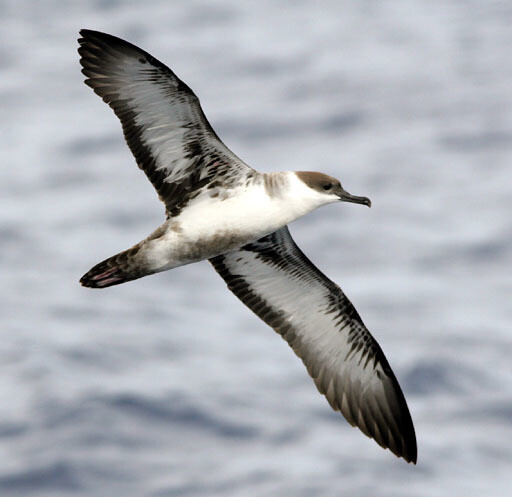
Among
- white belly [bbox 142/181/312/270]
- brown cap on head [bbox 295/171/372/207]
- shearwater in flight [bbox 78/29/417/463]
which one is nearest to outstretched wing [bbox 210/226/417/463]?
shearwater in flight [bbox 78/29/417/463]

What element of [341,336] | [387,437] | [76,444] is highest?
[76,444]

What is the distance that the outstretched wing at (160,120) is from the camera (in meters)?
14.9

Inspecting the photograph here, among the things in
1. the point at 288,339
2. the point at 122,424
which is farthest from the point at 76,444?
the point at 288,339

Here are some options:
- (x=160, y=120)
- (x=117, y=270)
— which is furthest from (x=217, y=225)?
(x=160, y=120)

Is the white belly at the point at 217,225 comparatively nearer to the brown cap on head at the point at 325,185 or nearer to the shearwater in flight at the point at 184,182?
the shearwater in flight at the point at 184,182

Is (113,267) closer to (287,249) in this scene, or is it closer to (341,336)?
(287,249)

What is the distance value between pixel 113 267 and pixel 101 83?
90.9 inches

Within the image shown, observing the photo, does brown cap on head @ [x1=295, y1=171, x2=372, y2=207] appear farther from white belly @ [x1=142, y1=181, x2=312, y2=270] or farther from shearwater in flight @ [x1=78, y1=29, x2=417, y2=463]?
white belly @ [x1=142, y1=181, x2=312, y2=270]

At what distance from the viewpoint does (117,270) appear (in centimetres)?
1482

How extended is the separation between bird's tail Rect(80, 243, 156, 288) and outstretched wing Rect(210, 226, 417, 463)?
2188 millimetres

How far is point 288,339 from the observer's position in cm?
1720

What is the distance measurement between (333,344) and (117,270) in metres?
3.75

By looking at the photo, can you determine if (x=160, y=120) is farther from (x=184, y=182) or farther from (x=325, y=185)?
(x=325, y=185)

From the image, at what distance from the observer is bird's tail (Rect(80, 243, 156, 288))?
48.4 feet
